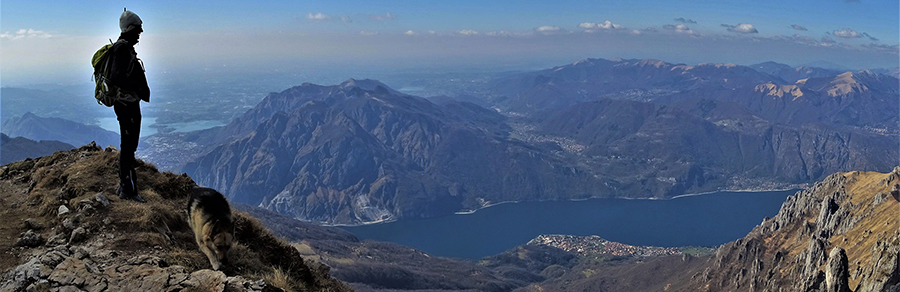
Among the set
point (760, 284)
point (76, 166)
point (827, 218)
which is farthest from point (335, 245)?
point (76, 166)

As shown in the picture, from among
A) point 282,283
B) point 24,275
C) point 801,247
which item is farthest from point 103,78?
point 801,247

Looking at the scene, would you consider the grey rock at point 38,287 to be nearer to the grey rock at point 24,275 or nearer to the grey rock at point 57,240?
the grey rock at point 24,275

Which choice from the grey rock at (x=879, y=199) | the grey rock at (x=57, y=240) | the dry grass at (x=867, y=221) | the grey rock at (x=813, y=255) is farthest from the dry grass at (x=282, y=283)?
the grey rock at (x=879, y=199)

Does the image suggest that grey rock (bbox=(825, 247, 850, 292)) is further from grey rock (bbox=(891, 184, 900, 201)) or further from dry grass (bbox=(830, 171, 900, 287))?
grey rock (bbox=(891, 184, 900, 201))

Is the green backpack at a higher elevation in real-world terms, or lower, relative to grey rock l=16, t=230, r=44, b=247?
higher

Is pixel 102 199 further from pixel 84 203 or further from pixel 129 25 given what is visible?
pixel 129 25

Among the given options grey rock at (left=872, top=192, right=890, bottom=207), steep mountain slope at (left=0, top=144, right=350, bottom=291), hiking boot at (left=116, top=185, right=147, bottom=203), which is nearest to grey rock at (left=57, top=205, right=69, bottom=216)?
steep mountain slope at (left=0, top=144, right=350, bottom=291)
